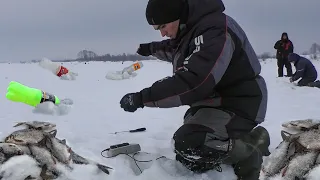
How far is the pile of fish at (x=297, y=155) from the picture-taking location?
1.85 metres

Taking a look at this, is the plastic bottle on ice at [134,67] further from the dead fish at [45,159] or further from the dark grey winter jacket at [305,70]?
the dead fish at [45,159]

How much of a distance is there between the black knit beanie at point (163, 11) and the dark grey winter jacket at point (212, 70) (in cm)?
9

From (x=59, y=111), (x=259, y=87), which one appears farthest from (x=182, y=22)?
(x=59, y=111)

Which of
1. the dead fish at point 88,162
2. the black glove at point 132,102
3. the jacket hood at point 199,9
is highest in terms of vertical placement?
the jacket hood at point 199,9

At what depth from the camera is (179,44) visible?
2818mm

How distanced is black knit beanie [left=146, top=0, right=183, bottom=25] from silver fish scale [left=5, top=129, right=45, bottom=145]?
3.88 ft

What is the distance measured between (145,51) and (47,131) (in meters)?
1.51

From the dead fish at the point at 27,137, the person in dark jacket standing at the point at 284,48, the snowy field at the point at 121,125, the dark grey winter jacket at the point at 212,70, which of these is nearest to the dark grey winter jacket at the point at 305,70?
the snowy field at the point at 121,125

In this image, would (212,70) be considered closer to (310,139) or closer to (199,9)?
(199,9)

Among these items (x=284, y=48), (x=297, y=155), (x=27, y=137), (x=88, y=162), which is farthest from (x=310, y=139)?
(x=284, y=48)

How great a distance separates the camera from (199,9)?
2.64 m

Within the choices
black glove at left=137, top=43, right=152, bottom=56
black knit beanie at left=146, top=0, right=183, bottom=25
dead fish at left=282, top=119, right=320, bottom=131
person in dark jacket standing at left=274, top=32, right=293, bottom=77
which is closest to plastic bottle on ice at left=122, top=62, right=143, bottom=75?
black glove at left=137, top=43, right=152, bottom=56

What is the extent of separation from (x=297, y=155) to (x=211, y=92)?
91 centimetres

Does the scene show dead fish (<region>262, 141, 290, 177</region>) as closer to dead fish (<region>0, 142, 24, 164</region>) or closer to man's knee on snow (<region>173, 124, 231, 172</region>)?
man's knee on snow (<region>173, 124, 231, 172</region>)
